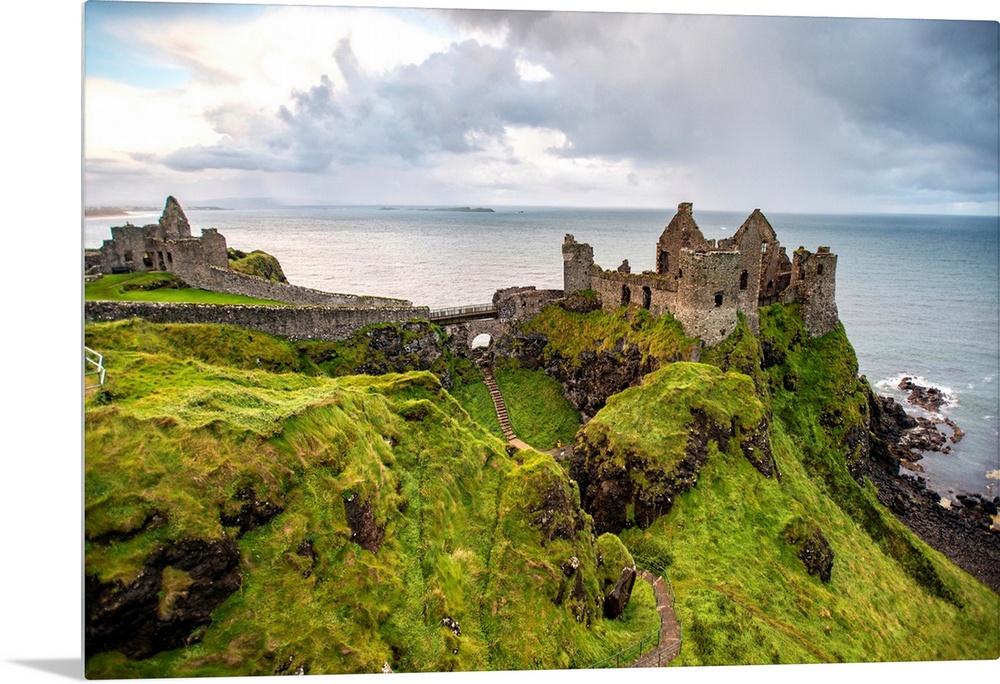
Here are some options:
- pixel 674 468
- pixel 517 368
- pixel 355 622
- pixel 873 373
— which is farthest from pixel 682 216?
pixel 873 373

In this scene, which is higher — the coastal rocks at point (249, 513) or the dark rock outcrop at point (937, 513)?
the coastal rocks at point (249, 513)

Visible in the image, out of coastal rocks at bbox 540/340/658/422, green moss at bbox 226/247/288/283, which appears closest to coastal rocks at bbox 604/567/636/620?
coastal rocks at bbox 540/340/658/422

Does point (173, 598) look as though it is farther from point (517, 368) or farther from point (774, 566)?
Answer: point (517, 368)

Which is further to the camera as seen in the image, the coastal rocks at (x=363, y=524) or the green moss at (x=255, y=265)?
the green moss at (x=255, y=265)

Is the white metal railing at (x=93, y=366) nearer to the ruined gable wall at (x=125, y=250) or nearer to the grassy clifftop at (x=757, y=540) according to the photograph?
the grassy clifftop at (x=757, y=540)

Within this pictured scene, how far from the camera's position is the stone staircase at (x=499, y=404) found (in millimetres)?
21945

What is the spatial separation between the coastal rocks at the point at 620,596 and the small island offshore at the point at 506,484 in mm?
47

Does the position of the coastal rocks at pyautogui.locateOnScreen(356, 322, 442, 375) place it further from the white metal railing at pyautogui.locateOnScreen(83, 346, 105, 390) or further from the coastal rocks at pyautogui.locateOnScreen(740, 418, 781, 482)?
the coastal rocks at pyautogui.locateOnScreen(740, 418, 781, 482)

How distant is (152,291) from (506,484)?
16896 mm

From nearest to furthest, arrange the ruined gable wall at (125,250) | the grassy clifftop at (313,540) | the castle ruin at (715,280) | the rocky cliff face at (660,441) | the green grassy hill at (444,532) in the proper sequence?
the grassy clifftop at (313,540) → the green grassy hill at (444,532) → the rocky cliff face at (660,441) → the castle ruin at (715,280) → the ruined gable wall at (125,250)

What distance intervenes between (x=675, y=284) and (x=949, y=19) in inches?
476

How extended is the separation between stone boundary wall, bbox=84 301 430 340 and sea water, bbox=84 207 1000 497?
2376mm

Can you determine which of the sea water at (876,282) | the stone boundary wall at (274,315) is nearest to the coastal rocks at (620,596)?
the sea water at (876,282)

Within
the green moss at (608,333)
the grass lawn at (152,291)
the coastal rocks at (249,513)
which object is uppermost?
the grass lawn at (152,291)
